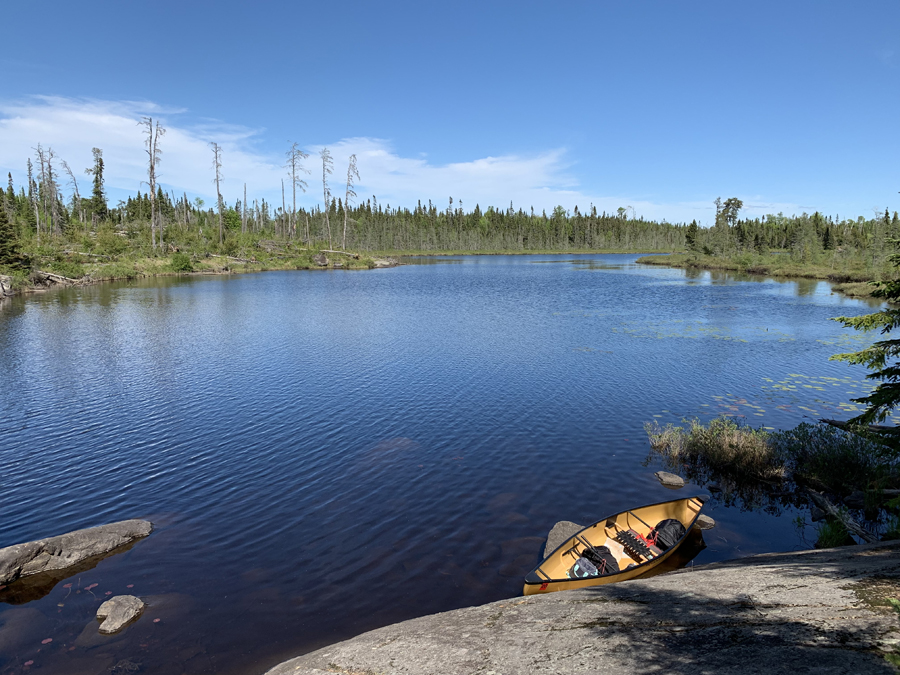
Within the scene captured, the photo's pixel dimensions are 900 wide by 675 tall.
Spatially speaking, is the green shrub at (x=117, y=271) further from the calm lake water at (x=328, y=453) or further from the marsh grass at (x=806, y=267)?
the marsh grass at (x=806, y=267)

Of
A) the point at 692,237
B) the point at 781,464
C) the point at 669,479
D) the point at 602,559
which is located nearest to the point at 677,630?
the point at 602,559

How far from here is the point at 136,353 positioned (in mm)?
34125

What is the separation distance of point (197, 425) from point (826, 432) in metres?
26.1

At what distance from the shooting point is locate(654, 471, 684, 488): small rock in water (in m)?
17.8

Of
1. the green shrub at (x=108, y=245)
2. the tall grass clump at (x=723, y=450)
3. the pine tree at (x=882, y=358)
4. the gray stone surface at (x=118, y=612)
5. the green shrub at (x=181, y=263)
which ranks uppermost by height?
the green shrub at (x=108, y=245)

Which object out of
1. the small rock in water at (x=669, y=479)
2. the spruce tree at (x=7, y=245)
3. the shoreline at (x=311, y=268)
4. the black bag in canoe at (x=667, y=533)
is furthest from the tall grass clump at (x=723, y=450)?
the spruce tree at (x=7, y=245)

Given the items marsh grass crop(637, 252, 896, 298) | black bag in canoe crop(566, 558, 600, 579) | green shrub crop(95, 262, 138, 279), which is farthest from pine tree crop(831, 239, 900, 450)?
green shrub crop(95, 262, 138, 279)

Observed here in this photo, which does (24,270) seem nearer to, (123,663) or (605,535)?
(123,663)

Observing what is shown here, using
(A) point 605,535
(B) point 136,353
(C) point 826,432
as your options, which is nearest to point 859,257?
(C) point 826,432

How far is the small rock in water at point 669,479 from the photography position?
17.8 metres

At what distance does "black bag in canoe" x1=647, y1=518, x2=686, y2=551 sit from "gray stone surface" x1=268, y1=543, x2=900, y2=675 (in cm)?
301

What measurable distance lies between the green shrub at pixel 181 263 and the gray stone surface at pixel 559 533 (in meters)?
94.9

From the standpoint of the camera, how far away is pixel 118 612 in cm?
1120

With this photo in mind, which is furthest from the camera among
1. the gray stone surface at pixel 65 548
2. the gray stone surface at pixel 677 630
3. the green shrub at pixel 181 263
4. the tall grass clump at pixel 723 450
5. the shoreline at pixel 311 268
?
the green shrub at pixel 181 263
